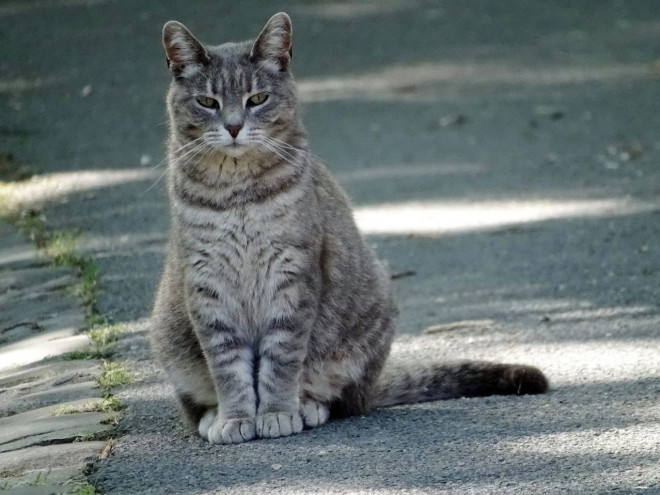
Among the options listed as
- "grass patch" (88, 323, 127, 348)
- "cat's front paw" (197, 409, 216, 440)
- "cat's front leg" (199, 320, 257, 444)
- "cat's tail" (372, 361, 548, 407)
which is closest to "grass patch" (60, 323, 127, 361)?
"grass patch" (88, 323, 127, 348)

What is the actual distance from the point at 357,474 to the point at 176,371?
3.46 ft

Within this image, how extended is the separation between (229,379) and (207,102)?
1010 millimetres

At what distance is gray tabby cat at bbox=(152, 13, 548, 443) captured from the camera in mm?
4324

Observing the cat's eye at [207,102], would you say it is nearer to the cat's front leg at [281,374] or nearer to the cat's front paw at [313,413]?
the cat's front leg at [281,374]

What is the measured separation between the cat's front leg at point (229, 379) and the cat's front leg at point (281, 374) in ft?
0.16

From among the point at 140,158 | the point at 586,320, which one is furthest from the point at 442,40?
the point at 586,320

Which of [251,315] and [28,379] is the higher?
[251,315]

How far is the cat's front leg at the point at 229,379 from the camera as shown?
4.29 meters

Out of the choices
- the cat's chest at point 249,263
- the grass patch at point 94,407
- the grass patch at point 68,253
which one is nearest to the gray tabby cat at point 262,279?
the cat's chest at point 249,263

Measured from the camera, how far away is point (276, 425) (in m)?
4.29

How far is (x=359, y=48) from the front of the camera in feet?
35.7

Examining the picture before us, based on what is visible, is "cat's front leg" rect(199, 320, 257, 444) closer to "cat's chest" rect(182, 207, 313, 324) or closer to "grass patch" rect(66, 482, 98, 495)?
"cat's chest" rect(182, 207, 313, 324)

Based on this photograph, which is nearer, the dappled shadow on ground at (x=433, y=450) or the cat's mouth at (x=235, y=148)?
the dappled shadow on ground at (x=433, y=450)

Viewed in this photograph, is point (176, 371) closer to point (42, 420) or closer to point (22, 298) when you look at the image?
point (42, 420)
